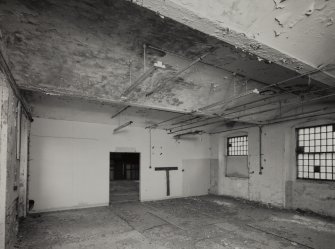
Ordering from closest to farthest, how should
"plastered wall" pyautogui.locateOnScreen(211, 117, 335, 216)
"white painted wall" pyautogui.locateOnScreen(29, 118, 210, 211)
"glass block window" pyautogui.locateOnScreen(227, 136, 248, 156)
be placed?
"plastered wall" pyautogui.locateOnScreen(211, 117, 335, 216) → "white painted wall" pyautogui.locateOnScreen(29, 118, 210, 211) → "glass block window" pyautogui.locateOnScreen(227, 136, 248, 156)

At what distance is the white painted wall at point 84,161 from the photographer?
277 inches

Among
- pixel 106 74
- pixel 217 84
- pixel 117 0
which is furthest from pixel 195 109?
pixel 117 0

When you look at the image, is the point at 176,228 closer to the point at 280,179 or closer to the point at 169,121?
the point at 169,121

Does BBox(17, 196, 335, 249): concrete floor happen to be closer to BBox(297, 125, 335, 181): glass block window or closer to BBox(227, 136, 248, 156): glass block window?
BBox(297, 125, 335, 181): glass block window

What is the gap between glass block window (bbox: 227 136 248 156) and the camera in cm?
910

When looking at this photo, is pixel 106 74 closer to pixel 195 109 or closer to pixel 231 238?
pixel 195 109

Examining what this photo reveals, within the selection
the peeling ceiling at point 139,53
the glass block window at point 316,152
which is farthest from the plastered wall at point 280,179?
the peeling ceiling at point 139,53

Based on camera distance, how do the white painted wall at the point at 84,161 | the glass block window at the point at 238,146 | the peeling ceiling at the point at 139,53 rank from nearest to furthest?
the peeling ceiling at the point at 139,53 < the white painted wall at the point at 84,161 < the glass block window at the point at 238,146

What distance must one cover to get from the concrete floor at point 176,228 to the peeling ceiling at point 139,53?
283 cm

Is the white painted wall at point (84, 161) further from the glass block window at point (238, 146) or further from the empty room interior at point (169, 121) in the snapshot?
the glass block window at point (238, 146)

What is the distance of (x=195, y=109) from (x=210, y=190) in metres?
5.76

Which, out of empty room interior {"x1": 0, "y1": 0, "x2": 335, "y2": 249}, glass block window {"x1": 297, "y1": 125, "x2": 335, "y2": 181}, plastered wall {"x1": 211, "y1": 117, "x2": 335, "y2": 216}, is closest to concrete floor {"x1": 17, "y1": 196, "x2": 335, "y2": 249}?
empty room interior {"x1": 0, "y1": 0, "x2": 335, "y2": 249}

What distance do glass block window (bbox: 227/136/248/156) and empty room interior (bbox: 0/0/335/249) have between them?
68 mm

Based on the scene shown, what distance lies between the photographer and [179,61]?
13.1 ft
